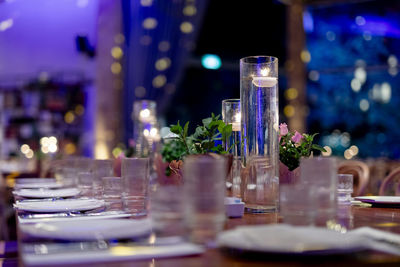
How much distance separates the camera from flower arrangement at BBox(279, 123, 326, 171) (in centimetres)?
158

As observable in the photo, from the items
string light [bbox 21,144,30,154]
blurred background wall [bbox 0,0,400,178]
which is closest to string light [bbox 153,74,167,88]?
blurred background wall [bbox 0,0,400,178]

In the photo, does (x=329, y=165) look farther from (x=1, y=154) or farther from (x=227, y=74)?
(x=227, y=74)

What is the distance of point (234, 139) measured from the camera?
1.64 meters

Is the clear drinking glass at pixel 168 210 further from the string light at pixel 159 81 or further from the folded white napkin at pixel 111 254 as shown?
the string light at pixel 159 81

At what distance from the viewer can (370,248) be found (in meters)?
0.86

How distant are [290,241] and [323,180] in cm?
37

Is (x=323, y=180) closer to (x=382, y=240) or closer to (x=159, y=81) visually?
(x=382, y=240)

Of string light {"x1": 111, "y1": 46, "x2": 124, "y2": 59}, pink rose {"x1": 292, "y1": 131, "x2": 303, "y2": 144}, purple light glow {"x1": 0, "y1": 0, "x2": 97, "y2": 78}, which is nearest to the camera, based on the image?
pink rose {"x1": 292, "y1": 131, "x2": 303, "y2": 144}

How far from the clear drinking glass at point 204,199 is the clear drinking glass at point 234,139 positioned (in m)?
0.65

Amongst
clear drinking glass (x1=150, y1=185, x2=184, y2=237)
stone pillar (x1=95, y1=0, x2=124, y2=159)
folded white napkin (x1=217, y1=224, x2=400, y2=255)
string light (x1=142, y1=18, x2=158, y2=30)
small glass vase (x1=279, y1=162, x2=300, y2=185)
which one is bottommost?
folded white napkin (x1=217, y1=224, x2=400, y2=255)

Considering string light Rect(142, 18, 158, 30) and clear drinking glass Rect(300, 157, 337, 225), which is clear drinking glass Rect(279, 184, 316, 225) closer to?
clear drinking glass Rect(300, 157, 337, 225)

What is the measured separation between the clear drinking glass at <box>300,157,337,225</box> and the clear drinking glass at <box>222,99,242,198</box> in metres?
0.45

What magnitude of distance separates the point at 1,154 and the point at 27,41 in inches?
76.3

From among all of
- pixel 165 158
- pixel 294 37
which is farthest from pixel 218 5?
pixel 165 158
